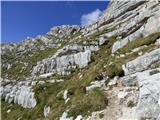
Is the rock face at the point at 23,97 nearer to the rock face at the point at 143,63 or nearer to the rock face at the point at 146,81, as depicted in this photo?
the rock face at the point at 143,63

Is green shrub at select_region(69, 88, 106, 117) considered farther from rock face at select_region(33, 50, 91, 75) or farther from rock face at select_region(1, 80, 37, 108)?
rock face at select_region(33, 50, 91, 75)

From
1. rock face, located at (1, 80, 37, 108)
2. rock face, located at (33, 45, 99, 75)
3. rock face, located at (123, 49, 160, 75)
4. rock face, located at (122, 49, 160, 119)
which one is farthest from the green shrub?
rock face, located at (33, 45, 99, 75)

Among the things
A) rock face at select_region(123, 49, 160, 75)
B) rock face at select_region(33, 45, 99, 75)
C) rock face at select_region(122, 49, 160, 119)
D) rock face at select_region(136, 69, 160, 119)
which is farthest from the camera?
rock face at select_region(33, 45, 99, 75)

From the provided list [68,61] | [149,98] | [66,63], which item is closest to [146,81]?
[149,98]

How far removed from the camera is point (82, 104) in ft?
66.4

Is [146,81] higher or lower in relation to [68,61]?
lower

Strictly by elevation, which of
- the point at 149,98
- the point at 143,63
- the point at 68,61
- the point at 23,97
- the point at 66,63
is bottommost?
the point at 23,97

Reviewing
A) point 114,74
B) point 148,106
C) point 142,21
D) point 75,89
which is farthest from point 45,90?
point 148,106

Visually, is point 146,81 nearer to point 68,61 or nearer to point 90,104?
point 90,104

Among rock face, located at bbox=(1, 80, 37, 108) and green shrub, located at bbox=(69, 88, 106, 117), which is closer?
green shrub, located at bbox=(69, 88, 106, 117)

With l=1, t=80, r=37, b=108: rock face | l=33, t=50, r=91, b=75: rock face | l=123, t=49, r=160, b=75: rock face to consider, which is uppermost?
l=33, t=50, r=91, b=75: rock face

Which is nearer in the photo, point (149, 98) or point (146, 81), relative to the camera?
point (149, 98)

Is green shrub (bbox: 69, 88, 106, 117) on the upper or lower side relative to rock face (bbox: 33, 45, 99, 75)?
lower

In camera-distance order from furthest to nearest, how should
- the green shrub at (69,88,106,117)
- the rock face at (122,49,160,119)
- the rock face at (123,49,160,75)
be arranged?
the rock face at (123,49,160,75)
the green shrub at (69,88,106,117)
the rock face at (122,49,160,119)
